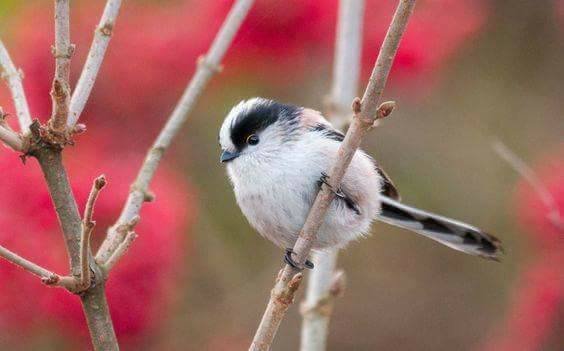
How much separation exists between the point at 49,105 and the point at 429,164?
151cm

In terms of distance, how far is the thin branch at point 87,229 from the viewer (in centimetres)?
120

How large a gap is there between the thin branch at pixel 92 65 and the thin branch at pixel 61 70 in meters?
0.03

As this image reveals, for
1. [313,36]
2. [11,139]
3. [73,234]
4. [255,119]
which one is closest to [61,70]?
[11,139]

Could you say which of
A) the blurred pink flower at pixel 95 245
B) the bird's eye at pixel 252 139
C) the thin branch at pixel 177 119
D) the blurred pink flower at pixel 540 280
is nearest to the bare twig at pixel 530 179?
the blurred pink flower at pixel 540 280

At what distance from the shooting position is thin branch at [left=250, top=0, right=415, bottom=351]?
1.34 meters

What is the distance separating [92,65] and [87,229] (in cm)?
32

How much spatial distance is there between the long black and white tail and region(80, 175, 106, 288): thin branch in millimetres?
1122

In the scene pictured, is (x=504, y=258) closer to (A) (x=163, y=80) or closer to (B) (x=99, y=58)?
(A) (x=163, y=80)

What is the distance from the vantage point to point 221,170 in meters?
3.12

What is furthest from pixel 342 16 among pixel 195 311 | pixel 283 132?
pixel 195 311

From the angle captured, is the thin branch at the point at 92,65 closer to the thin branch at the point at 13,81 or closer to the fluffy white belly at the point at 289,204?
the thin branch at the point at 13,81

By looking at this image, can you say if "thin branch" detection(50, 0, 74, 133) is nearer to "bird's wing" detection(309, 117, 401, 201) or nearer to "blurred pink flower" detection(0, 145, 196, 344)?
"bird's wing" detection(309, 117, 401, 201)

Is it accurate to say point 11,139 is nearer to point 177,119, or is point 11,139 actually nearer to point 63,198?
point 63,198

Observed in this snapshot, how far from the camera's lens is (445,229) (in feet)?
7.45
